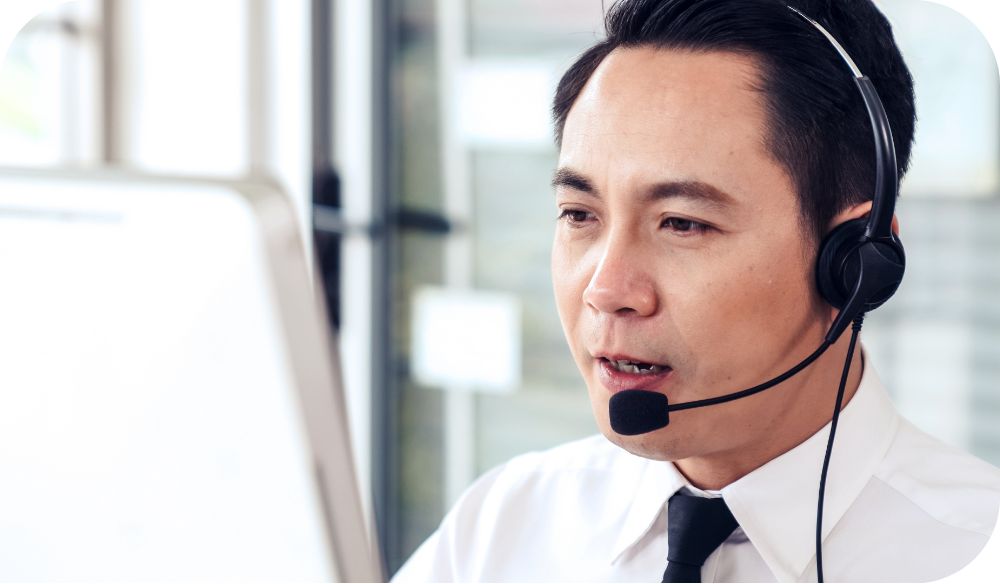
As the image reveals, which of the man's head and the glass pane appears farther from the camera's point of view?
the glass pane

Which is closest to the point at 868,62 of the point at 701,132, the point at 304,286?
the point at 701,132

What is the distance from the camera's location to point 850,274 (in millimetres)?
881

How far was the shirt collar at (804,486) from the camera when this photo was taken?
0.92 m

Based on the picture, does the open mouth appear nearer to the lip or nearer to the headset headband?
the lip

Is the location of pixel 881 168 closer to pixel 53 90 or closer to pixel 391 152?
pixel 391 152

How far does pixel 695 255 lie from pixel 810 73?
21cm

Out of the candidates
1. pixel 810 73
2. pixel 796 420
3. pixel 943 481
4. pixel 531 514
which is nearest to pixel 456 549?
pixel 531 514

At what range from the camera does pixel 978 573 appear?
0.77 m

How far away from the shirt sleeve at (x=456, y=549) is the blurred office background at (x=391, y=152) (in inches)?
54.7

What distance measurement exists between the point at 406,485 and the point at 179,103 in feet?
4.14

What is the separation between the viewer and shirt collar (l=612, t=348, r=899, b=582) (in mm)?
917

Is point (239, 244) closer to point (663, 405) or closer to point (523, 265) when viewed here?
point (663, 405)

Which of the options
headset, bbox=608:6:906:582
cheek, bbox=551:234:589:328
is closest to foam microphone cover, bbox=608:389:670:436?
headset, bbox=608:6:906:582

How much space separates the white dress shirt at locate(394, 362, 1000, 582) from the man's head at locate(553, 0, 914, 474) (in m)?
0.07
